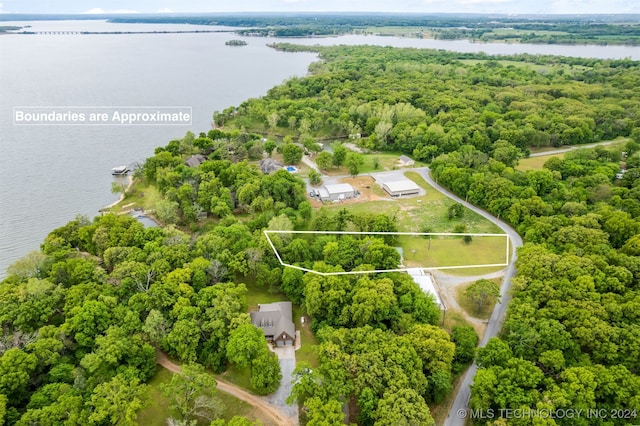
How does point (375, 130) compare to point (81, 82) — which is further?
point (81, 82)

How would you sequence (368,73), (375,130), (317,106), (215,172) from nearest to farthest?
(215,172), (375,130), (317,106), (368,73)

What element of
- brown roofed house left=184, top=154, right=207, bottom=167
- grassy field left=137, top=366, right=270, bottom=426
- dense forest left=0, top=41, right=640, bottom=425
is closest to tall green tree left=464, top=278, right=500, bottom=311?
dense forest left=0, top=41, right=640, bottom=425

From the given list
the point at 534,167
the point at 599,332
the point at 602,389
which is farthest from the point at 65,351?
the point at 534,167

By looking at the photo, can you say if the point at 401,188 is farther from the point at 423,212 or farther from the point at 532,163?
the point at 532,163

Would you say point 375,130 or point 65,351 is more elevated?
point 375,130

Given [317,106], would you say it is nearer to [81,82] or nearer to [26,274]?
[26,274]

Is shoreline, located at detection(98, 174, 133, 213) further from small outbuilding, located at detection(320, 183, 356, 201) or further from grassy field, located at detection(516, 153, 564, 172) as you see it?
grassy field, located at detection(516, 153, 564, 172)

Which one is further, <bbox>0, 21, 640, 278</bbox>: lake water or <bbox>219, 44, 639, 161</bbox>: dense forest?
<bbox>219, 44, 639, 161</bbox>: dense forest
